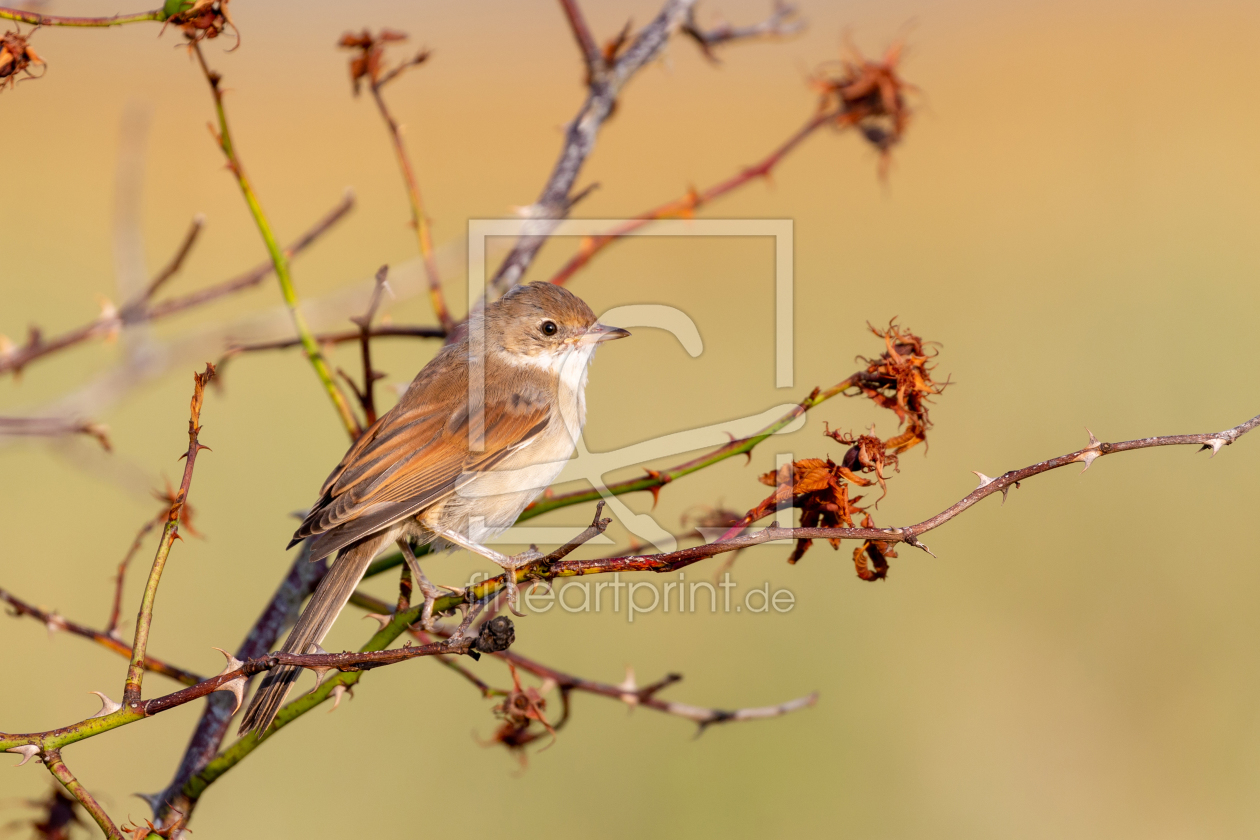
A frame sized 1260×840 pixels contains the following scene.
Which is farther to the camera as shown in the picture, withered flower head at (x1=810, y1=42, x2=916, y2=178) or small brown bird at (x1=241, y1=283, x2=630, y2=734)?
withered flower head at (x1=810, y1=42, x2=916, y2=178)

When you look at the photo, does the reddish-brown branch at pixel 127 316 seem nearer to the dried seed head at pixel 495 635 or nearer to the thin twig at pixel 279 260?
A: the thin twig at pixel 279 260

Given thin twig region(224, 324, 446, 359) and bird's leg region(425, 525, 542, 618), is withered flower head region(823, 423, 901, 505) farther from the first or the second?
thin twig region(224, 324, 446, 359)

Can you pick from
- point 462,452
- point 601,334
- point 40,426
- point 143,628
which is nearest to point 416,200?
point 462,452

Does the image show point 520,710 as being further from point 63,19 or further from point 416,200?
point 63,19

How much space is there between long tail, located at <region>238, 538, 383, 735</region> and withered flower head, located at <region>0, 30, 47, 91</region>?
4.52 ft

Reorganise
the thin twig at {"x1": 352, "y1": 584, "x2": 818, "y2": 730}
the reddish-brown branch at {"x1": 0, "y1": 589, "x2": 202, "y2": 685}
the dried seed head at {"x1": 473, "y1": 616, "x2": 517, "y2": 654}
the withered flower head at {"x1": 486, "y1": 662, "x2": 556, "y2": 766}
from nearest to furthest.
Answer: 1. the dried seed head at {"x1": 473, "y1": 616, "x2": 517, "y2": 654}
2. the reddish-brown branch at {"x1": 0, "y1": 589, "x2": 202, "y2": 685}
3. the thin twig at {"x1": 352, "y1": 584, "x2": 818, "y2": 730}
4. the withered flower head at {"x1": 486, "y1": 662, "x2": 556, "y2": 766}

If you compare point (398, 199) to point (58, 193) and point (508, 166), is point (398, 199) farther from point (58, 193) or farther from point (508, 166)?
point (58, 193)

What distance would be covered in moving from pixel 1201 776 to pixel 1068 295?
4575mm

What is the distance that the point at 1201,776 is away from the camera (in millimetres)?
5043

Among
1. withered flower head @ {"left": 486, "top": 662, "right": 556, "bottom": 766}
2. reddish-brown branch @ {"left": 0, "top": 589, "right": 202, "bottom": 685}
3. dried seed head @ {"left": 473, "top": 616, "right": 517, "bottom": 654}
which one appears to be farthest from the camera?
withered flower head @ {"left": 486, "top": 662, "right": 556, "bottom": 766}

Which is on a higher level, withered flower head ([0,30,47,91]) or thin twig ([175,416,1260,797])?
withered flower head ([0,30,47,91])

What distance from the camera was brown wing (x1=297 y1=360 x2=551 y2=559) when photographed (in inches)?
119

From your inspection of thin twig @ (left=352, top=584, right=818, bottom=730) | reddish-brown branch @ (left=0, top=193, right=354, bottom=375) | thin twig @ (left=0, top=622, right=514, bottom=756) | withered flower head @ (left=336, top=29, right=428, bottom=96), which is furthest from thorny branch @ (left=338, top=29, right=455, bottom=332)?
thin twig @ (left=0, top=622, right=514, bottom=756)

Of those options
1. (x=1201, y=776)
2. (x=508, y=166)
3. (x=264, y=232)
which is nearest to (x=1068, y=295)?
(x=1201, y=776)
